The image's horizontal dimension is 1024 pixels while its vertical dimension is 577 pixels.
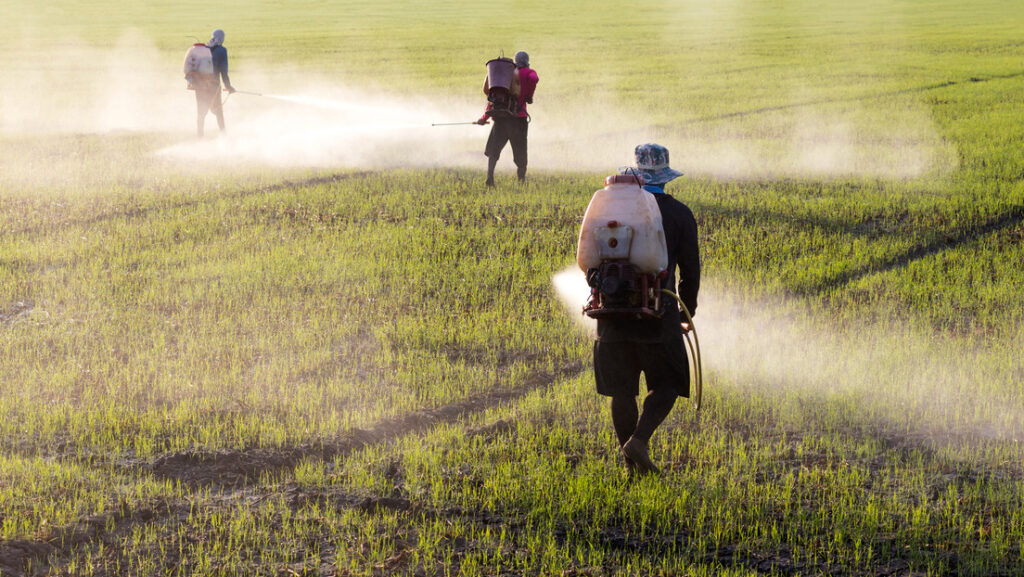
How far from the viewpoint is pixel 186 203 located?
1603cm

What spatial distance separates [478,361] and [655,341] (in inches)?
125

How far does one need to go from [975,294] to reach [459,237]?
5815mm

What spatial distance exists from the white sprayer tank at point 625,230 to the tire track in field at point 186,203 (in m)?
10.1

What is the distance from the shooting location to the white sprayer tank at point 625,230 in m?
5.86

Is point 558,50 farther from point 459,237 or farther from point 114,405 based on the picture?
point 114,405

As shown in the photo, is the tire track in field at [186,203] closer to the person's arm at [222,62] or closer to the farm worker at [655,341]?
the person's arm at [222,62]

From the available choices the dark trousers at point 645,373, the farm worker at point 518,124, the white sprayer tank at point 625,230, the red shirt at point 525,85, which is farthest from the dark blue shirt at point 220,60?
the white sprayer tank at point 625,230

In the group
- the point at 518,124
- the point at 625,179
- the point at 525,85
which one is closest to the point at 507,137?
the point at 518,124

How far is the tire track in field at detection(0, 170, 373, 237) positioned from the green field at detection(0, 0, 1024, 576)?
8 centimetres

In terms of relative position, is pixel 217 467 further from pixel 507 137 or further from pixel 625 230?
pixel 507 137

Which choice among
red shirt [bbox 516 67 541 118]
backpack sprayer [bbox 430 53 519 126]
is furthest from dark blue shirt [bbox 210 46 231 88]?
red shirt [bbox 516 67 541 118]

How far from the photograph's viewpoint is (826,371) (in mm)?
8828

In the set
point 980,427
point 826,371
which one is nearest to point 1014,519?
point 980,427

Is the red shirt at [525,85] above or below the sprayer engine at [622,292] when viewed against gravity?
above
